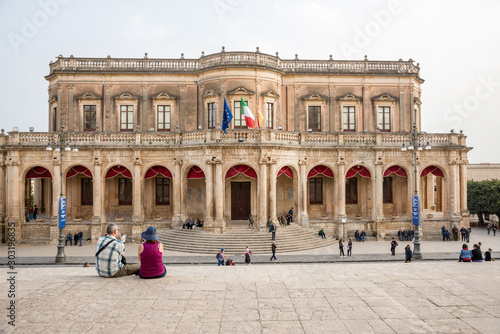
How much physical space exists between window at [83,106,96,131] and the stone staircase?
1281 centimetres

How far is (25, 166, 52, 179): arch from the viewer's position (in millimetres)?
34250

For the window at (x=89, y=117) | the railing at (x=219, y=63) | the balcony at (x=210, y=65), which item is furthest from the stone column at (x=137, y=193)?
the railing at (x=219, y=63)

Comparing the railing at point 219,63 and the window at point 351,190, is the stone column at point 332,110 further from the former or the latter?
the window at point 351,190

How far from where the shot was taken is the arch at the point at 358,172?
35.1 m

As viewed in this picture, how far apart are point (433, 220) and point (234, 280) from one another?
2894cm

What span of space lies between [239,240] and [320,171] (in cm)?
1008

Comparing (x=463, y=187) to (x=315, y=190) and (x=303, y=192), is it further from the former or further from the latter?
(x=303, y=192)

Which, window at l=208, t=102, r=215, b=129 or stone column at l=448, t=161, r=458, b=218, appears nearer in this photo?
stone column at l=448, t=161, r=458, b=218

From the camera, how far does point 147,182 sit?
36.2 meters

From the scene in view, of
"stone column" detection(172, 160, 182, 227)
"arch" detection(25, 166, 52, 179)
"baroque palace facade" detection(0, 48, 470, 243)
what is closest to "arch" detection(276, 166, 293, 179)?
"baroque palace facade" detection(0, 48, 470, 243)

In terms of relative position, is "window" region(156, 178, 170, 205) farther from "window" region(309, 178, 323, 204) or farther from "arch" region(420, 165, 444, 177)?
"arch" region(420, 165, 444, 177)

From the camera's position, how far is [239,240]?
2956 cm

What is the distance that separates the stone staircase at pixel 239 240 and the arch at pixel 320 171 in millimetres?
5087

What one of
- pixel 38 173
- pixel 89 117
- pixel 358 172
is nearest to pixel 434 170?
pixel 358 172
